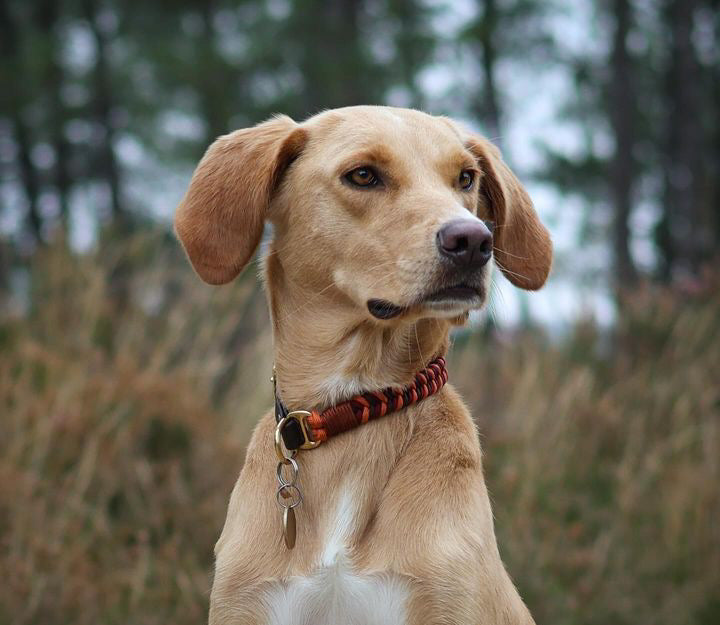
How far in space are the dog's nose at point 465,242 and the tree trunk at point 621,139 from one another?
11.7 metres

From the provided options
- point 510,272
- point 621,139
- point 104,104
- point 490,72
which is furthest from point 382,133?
point 490,72

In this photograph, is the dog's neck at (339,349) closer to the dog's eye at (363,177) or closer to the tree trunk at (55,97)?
the dog's eye at (363,177)

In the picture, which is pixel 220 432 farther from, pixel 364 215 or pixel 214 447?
pixel 364 215

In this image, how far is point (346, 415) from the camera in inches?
99.8

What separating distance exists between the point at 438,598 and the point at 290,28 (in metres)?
13.6

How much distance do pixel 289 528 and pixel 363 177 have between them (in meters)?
1.05

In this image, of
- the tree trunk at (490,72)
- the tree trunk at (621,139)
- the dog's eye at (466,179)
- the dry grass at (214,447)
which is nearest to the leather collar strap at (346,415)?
the dog's eye at (466,179)

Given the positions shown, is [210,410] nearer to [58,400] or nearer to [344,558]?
[58,400]

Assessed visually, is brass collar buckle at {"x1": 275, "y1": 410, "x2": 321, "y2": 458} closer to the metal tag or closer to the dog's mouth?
the metal tag

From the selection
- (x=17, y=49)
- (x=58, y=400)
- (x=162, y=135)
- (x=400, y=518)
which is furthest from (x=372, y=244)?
(x=162, y=135)

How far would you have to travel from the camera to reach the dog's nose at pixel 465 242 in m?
2.39

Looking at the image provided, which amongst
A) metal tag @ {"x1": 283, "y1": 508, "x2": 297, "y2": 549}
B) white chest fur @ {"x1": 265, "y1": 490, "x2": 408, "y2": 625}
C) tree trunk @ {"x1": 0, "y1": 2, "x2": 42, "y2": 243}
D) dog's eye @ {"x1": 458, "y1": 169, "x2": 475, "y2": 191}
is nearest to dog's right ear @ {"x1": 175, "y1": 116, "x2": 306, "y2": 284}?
dog's eye @ {"x1": 458, "y1": 169, "x2": 475, "y2": 191}

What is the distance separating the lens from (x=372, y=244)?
103 inches

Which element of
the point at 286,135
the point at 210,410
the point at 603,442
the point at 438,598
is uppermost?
the point at 286,135
